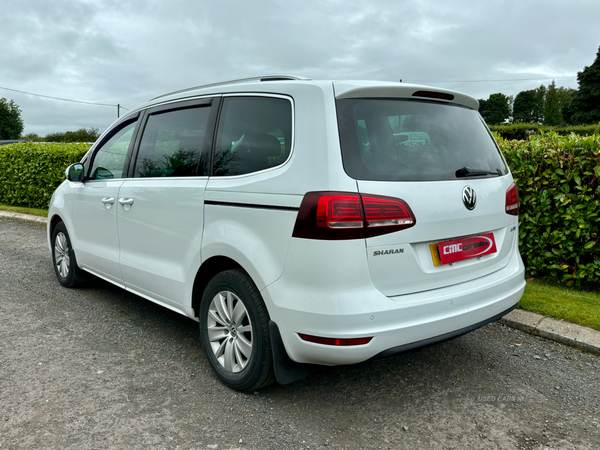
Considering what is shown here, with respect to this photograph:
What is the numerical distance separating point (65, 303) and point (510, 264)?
4.02 meters

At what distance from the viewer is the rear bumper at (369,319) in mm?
2428

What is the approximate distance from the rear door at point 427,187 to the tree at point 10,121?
66.9 meters

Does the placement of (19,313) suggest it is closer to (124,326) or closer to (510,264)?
(124,326)

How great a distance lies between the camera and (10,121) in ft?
195

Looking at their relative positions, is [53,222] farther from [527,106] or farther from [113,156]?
[527,106]

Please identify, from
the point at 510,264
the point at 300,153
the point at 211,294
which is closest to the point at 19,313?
the point at 211,294

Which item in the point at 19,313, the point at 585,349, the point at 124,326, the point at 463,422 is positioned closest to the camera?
the point at 463,422

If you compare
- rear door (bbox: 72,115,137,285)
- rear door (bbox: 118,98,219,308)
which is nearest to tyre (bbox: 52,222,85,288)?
rear door (bbox: 72,115,137,285)

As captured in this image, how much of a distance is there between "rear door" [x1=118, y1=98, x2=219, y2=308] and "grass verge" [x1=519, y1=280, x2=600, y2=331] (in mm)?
2989

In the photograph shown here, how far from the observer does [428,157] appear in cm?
276

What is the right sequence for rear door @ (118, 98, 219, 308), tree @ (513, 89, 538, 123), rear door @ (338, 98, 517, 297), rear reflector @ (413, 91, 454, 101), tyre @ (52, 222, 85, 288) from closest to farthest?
rear door @ (338, 98, 517, 297), rear reflector @ (413, 91, 454, 101), rear door @ (118, 98, 219, 308), tyre @ (52, 222, 85, 288), tree @ (513, 89, 538, 123)

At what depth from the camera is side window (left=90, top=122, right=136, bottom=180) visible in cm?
427

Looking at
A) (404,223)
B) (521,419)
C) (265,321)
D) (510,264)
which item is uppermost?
(404,223)

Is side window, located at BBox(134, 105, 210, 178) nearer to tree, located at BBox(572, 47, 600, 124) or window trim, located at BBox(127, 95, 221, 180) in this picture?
window trim, located at BBox(127, 95, 221, 180)
